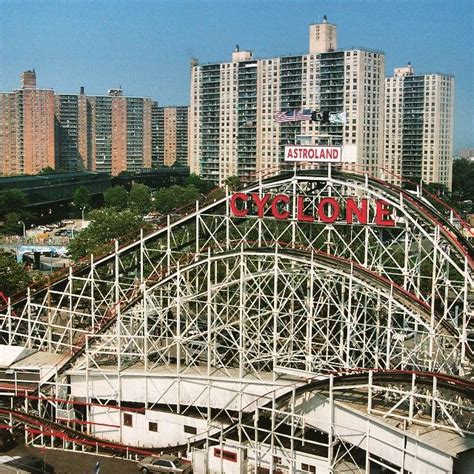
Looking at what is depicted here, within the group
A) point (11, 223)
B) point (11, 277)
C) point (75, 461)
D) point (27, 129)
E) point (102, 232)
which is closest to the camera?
point (75, 461)

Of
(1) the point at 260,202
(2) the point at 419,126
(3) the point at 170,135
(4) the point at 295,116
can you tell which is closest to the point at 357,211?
(1) the point at 260,202

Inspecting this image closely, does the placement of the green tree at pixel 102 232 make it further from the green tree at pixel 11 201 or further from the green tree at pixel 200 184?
the green tree at pixel 200 184

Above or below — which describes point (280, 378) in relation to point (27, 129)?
below

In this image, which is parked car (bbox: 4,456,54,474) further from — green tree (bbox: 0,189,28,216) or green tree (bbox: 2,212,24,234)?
green tree (bbox: 0,189,28,216)

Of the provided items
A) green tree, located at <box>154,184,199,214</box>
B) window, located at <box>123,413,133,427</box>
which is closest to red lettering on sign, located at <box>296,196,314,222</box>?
window, located at <box>123,413,133,427</box>

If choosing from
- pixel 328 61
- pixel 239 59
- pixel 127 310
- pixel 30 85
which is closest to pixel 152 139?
pixel 30 85

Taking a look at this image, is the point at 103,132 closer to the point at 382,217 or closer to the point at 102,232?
the point at 102,232

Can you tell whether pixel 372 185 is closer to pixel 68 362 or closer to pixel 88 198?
pixel 68 362
